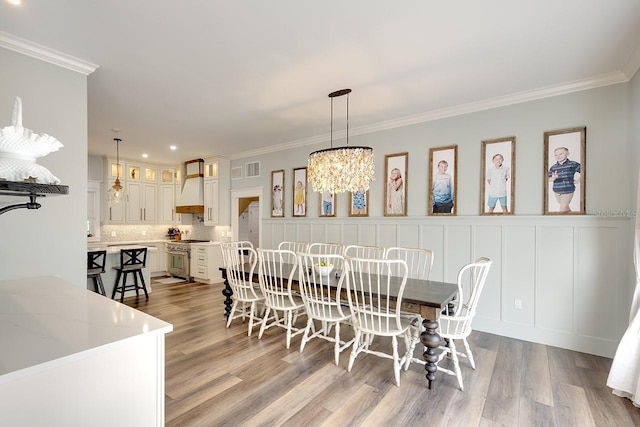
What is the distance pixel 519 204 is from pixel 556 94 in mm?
→ 1220

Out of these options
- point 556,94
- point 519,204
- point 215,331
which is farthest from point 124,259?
point 556,94

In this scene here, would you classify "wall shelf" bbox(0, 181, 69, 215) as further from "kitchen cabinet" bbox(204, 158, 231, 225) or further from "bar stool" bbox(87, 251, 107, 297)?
"kitchen cabinet" bbox(204, 158, 231, 225)

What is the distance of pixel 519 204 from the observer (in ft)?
11.2

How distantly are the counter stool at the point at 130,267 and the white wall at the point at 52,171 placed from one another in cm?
239

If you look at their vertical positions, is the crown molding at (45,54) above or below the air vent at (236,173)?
above

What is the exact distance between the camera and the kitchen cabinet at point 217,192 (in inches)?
259

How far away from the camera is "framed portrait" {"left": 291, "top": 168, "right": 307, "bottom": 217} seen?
5379mm

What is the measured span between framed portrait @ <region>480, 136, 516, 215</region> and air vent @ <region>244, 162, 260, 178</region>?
4.13 metres

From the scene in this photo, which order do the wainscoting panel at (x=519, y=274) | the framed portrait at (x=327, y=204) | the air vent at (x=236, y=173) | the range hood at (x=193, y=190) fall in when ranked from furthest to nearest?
the range hood at (x=193, y=190) → the air vent at (x=236, y=173) → the framed portrait at (x=327, y=204) → the wainscoting panel at (x=519, y=274)

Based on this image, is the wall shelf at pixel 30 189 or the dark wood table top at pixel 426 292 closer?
the wall shelf at pixel 30 189

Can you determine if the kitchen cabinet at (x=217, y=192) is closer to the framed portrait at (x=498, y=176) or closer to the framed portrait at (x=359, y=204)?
the framed portrait at (x=359, y=204)

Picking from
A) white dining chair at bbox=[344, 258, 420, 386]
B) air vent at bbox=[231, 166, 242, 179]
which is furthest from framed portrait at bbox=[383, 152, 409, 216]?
air vent at bbox=[231, 166, 242, 179]

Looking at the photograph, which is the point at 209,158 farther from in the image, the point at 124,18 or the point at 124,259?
the point at 124,18

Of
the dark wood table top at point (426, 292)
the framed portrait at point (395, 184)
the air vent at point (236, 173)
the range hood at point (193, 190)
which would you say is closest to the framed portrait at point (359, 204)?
the framed portrait at point (395, 184)
